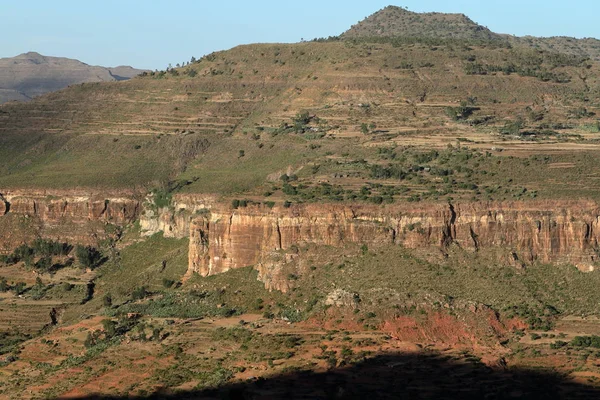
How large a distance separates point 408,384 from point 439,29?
106 m

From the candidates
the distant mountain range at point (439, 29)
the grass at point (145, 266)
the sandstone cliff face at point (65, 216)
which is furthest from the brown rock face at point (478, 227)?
the distant mountain range at point (439, 29)

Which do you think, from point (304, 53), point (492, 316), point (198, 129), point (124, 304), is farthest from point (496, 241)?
point (304, 53)

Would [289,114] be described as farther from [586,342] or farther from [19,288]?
[586,342]

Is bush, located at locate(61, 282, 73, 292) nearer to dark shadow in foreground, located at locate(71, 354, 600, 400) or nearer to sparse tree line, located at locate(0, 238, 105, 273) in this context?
sparse tree line, located at locate(0, 238, 105, 273)

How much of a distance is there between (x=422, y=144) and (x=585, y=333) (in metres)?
26.3

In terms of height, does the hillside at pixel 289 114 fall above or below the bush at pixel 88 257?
above

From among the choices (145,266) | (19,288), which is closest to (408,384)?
(145,266)

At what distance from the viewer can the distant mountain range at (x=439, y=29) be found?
514 feet

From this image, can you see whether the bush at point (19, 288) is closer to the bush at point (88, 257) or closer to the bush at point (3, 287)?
the bush at point (3, 287)

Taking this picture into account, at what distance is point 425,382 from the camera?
58.9m

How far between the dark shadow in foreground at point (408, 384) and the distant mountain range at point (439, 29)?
94.6m

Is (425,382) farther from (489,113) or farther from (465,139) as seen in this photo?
(489,113)

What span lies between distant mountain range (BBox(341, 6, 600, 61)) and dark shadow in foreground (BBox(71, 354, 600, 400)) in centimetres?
9464

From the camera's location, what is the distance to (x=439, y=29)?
525 ft
